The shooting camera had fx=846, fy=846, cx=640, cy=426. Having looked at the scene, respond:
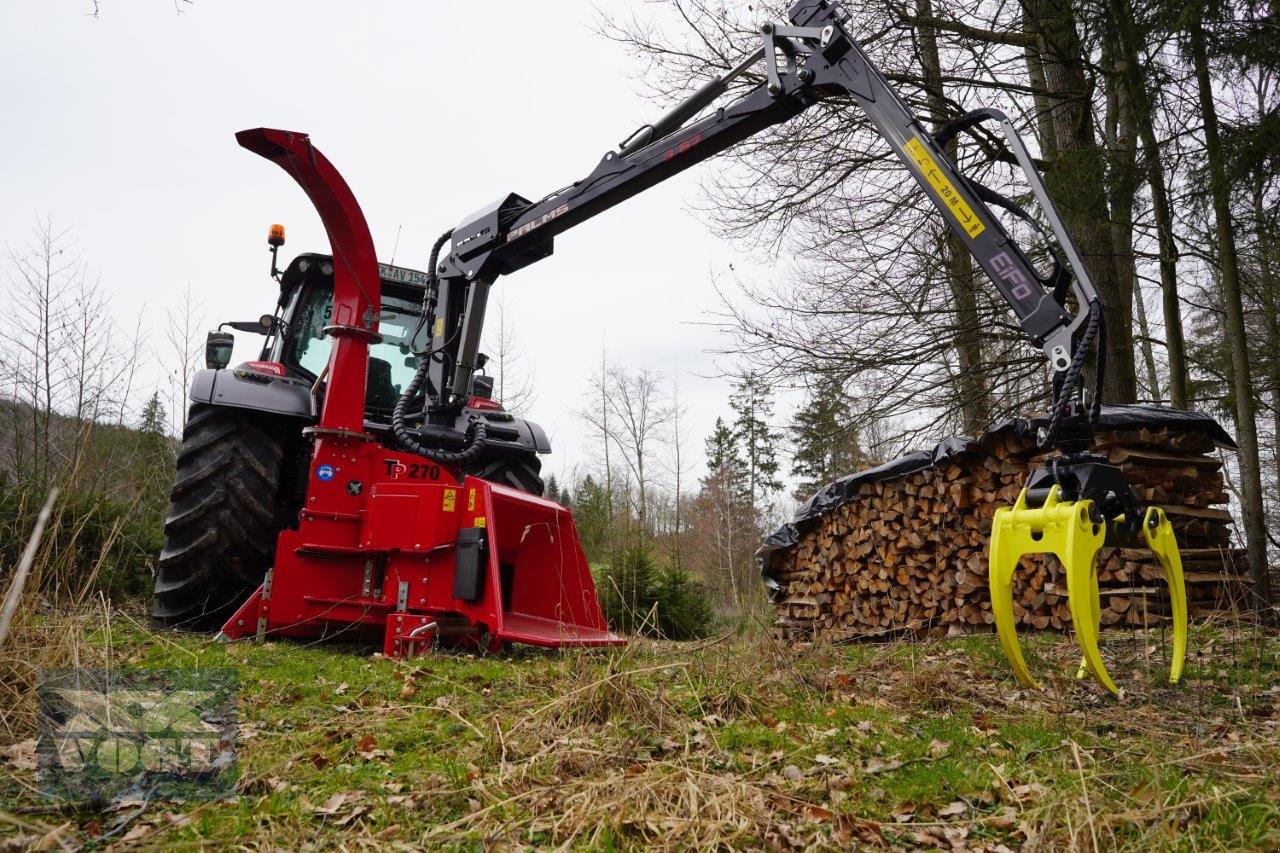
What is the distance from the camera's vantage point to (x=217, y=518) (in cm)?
468

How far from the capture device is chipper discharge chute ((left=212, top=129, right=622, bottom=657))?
426 cm

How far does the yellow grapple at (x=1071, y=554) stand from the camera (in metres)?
2.59

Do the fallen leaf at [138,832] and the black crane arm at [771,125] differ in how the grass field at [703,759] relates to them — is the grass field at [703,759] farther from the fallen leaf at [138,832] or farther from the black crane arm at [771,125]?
the black crane arm at [771,125]

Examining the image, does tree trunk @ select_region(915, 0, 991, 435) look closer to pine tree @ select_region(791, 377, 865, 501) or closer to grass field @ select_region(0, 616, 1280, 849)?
pine tree @ select_region(791, 377, 865, 501)

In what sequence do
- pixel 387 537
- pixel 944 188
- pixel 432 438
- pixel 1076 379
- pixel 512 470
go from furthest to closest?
pixel 512 470 < pixel 432 438 < pixel 387 537 < pixel 944 188 < pixel 1076 379

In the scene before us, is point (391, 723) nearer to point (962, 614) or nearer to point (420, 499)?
point (420, 499)

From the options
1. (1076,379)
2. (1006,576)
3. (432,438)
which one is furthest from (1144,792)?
(432,438)

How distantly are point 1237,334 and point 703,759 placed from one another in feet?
19.9

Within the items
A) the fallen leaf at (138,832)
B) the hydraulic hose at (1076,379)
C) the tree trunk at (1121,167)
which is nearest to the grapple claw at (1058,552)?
the hydraulic hose at (1076,379)

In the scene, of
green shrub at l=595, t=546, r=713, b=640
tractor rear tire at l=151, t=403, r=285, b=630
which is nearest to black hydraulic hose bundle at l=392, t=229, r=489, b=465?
tractor rear tire at l=151, t=403, r=285, b=630

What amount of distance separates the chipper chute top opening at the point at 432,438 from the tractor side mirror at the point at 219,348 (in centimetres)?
2

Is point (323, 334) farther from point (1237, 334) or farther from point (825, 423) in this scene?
point (1237, 334)

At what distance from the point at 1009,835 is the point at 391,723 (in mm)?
1875

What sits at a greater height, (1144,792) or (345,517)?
(345,517)
